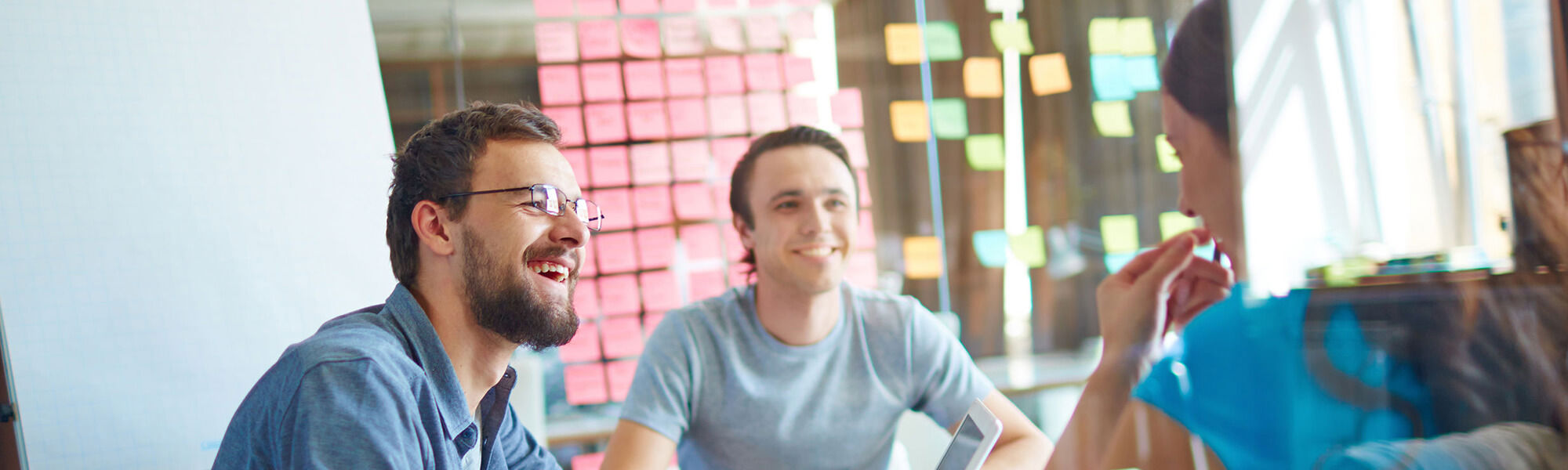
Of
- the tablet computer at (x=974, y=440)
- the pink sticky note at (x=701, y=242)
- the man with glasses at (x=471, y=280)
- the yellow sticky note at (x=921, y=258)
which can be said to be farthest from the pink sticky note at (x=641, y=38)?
the tablet computer at (x=974, y=440)

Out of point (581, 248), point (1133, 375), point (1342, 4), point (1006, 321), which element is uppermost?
point (1342, 4)

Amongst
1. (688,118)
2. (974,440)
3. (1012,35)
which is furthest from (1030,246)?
(974,440)

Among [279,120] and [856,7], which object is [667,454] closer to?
[279,120]

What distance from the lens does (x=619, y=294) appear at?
9.32ft

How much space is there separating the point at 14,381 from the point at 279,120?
428 mm

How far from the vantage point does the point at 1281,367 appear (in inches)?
26.5

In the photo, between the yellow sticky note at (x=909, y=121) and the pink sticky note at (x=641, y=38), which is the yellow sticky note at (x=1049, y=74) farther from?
the pink sticky note at (x=641, y=38)

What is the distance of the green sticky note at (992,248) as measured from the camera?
312 cm

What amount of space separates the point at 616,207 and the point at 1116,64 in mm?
1783

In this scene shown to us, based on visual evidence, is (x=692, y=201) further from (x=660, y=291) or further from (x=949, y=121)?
(x=949, y=121)

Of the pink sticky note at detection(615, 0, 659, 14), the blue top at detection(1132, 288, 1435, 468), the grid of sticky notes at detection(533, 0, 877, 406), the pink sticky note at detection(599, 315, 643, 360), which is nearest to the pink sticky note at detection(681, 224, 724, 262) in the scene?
the grid of sticky notes at detection(533, 0, 877, 406)

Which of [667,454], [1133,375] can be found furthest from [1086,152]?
[1133,375]

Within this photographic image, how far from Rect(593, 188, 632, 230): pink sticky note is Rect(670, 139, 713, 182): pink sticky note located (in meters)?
0.17

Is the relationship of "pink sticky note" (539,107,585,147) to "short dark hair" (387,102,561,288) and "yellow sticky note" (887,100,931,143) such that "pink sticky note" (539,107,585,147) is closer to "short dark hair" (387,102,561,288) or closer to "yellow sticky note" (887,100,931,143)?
"yellow sticky note" (887,100,931,143)
